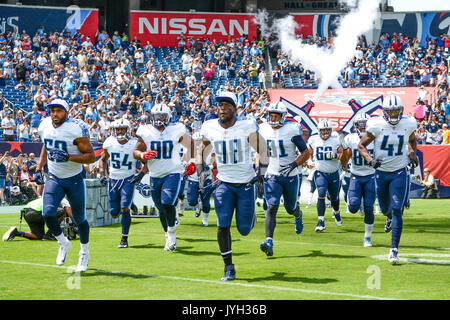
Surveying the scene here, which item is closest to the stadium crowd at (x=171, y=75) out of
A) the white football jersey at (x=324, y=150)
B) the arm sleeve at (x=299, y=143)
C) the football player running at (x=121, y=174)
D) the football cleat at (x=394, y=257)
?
the white football jersey at (x=324, y=150)

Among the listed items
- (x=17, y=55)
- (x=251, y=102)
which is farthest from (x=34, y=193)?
(x=17, y=55)

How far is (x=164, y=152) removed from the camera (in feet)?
36.3

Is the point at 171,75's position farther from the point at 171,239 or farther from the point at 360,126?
the point at 171,239

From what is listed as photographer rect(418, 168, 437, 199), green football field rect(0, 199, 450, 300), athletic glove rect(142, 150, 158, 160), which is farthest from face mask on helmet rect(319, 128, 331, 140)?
photographer rect(418, 168, 437, 199)

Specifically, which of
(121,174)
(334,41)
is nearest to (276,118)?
(121,174)

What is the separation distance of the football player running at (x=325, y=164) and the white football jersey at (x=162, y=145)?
4035 millimetres

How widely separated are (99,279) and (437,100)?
2520 cm

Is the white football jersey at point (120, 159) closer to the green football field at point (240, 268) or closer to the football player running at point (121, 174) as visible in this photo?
the football player running at point (121, 174)

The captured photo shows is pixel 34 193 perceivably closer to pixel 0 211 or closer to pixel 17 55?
pixel 0 211

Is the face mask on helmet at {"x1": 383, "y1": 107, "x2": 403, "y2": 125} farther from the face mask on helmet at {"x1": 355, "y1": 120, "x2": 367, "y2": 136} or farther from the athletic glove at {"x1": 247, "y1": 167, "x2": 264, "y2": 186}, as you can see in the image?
the face mask on helmet at {"x1": 355, "y1": 120, "x2": 367, "y2": 136}

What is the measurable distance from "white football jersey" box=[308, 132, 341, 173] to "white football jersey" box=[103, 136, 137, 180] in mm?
3750

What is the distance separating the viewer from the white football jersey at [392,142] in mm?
9961

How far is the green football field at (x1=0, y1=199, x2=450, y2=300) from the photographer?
7.53 m

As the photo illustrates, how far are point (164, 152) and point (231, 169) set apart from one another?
8.87 ft
